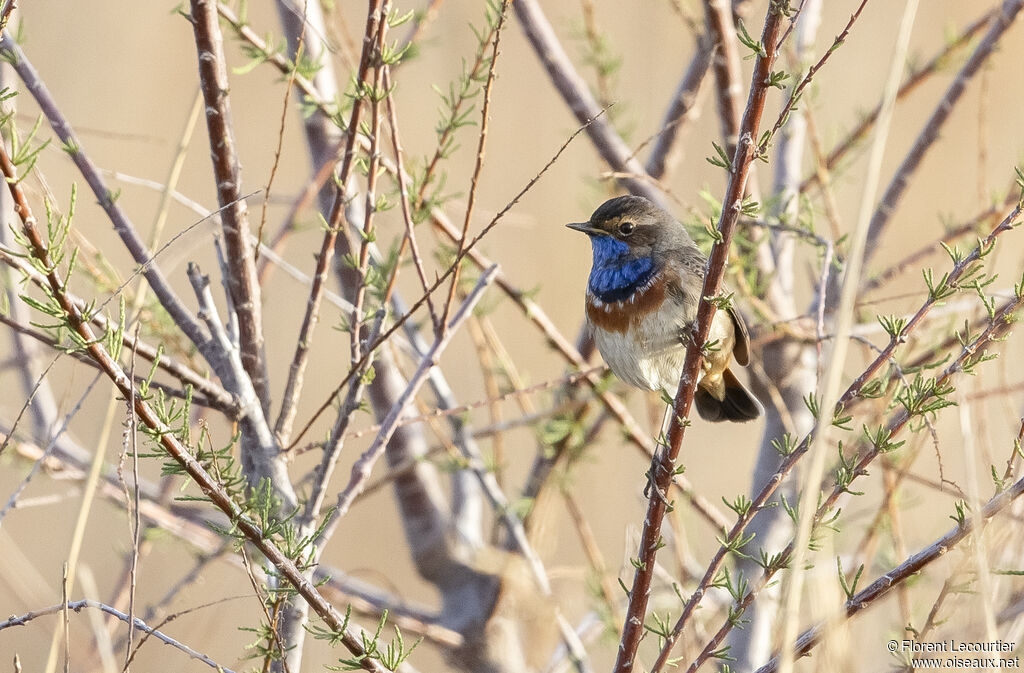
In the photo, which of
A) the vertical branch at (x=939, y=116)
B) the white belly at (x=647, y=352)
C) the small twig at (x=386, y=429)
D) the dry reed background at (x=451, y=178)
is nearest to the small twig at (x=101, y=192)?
the small twig at (x=386, y=429)

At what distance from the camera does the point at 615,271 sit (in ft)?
10.2

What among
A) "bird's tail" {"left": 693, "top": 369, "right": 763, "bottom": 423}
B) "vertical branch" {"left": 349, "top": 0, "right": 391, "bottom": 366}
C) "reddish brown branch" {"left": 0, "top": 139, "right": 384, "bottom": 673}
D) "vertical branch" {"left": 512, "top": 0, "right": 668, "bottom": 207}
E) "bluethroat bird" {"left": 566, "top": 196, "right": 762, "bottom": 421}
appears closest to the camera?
"reddish brown branch" {"left": 0, "top": 139, "right": 384, "bottom": 673}

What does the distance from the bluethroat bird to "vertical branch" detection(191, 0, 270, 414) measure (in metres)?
1.12

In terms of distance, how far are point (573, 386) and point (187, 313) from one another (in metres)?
1.71

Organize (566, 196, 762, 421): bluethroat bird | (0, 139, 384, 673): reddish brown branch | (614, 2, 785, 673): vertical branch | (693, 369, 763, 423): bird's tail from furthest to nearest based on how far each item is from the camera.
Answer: (693, 369, 763, 423): bird's tail, (566, 196, 762, 421): bluethroat bird, (614, 2, 785, 673): vertical branch, (0, 139, 384, 673): reddish brown branch

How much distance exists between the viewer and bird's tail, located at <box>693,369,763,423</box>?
3.27 meters

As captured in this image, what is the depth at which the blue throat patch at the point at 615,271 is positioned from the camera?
3010mm

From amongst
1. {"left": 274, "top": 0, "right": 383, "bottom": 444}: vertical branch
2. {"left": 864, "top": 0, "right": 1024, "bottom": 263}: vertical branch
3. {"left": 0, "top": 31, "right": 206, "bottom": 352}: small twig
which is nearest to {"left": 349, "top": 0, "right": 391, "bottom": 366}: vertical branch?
{"left": 274, "top": 0, "right": 383, "bottom": 444}: vertical branch

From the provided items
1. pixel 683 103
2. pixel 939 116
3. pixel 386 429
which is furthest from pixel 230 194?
pixel 939 116

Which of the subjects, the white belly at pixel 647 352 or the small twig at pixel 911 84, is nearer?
the white belly at pixel 647 352

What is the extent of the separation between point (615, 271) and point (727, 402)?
2.03 feet

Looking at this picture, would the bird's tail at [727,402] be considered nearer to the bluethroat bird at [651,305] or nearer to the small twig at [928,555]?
the bluethroat bird at [651,305]

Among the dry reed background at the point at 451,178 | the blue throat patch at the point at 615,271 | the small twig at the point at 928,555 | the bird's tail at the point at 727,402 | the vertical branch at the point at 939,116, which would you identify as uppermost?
the dry reed background at the point at 451,178

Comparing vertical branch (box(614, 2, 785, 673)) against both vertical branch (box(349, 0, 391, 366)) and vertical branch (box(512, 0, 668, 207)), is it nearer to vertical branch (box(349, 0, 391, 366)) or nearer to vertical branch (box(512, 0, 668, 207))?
vertical branch (box(349, 0, 391, 366))
